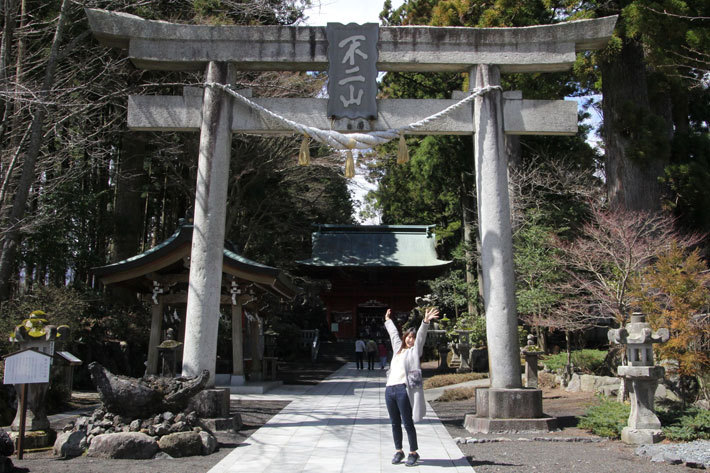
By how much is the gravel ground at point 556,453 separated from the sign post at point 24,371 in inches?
183

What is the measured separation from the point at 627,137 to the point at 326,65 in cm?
758

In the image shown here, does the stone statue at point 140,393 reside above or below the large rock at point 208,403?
above

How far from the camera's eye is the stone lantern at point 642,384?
6.54 metres

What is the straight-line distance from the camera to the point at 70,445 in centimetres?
596

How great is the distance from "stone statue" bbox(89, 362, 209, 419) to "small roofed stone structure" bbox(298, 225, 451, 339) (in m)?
20.8

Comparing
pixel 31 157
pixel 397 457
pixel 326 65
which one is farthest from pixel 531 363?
pixel 31 157

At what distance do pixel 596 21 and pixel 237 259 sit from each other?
8282 millimetres

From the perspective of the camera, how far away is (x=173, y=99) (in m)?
8.12

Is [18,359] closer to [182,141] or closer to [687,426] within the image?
[687,426]

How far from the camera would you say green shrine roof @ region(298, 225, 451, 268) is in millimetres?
27761

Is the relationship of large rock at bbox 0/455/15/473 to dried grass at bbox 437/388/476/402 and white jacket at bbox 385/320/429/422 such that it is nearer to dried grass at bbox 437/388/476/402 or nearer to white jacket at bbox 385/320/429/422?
white jacket at bbox 385/320/429/422

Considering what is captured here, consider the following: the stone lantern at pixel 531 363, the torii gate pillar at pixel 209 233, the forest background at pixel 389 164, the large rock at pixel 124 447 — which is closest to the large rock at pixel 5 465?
the large rock at pixel 124 447

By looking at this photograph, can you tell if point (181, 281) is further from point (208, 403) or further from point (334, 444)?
point (334, 444)

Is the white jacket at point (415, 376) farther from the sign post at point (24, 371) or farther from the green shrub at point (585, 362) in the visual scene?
the green shrub at point (585, 362)
